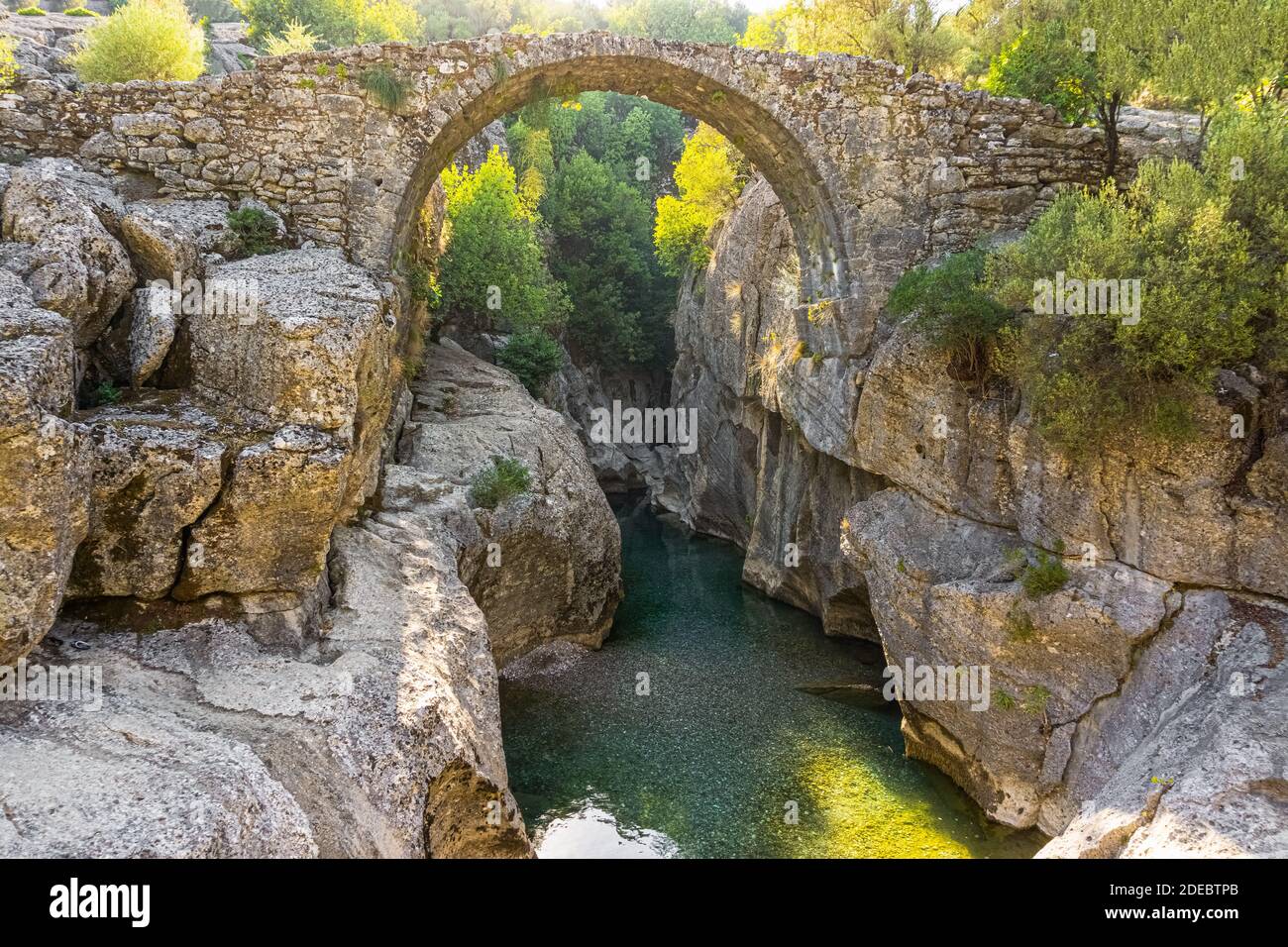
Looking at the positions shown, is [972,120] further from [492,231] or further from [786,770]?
[492,231]

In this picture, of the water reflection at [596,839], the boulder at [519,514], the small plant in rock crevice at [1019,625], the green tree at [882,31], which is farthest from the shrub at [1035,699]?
the green tree at [882,31]

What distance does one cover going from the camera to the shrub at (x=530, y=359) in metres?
19.0

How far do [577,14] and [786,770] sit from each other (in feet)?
169

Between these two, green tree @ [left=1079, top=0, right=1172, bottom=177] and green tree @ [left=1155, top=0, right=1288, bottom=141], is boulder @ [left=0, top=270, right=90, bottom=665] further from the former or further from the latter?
green tree @ [left=1079, top=0, right=1172, bottom=177]

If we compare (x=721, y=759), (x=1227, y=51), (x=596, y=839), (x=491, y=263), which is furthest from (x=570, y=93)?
(x=596, y=839)

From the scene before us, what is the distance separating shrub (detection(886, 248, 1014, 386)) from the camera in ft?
31.1

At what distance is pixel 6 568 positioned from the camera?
16.8ft

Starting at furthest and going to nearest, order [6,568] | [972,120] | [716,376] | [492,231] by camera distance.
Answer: [716,376]
[492,231]
[972,120]
[6,568]

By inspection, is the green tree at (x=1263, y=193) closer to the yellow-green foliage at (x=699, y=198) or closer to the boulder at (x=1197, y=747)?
the boulder at (x=1197, y=747)

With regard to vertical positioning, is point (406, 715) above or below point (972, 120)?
below

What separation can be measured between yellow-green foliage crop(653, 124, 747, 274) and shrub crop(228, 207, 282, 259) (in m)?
13.6

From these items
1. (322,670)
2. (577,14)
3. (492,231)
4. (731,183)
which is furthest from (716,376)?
(577,14)

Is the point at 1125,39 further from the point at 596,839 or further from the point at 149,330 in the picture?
the point at 149,330
